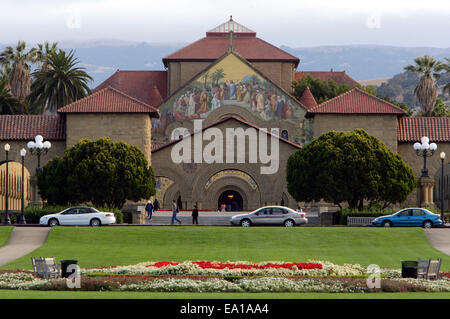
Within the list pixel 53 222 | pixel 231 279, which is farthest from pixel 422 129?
pixel 231 279

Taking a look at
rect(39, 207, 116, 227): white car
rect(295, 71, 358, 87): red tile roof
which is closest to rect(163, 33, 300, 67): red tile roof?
rect(295, 71, 358, 87): red tile roof

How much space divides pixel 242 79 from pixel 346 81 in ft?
87.8

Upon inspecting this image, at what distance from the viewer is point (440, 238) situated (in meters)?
42.3

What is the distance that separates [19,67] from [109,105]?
26116 mm

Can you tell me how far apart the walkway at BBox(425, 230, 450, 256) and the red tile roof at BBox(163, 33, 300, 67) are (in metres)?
49.3

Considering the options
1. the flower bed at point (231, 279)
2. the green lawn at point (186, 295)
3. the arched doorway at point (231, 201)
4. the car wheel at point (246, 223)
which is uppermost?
the arched doorway at point (231, 201)

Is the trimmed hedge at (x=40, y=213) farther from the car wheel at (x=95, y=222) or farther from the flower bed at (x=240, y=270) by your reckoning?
the flower bed at (x=240, y=270)

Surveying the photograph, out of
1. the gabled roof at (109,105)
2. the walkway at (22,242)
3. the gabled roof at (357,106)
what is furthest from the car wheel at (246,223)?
the gabled roof at (357,106)

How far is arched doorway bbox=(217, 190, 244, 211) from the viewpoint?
6925 centimetres

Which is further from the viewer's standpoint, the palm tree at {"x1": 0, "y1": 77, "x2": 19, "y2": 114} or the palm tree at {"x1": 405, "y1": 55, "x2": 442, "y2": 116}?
the palm tree at {"x1": 405, "y1": 55, "x2": 442, "y2": 116}

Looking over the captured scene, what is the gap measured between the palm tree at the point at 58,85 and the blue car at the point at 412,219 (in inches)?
1623

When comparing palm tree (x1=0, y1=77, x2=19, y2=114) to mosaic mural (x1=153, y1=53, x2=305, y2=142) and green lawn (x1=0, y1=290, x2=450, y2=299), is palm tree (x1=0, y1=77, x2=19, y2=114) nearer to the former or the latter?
mosaic mural (x1=153, y1=53, x2=305, y2=142)

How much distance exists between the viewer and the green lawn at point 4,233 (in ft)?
137

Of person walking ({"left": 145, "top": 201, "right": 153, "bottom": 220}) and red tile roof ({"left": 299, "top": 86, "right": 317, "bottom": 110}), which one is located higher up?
red tile roof ({"left": 299, "top": 86, "right": 317, "bottom": 110})
